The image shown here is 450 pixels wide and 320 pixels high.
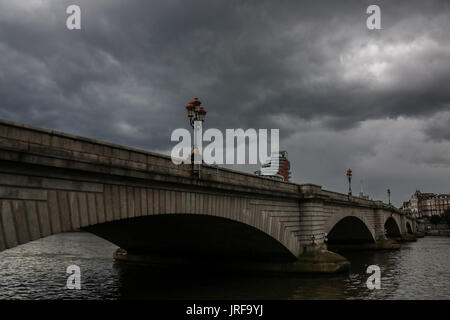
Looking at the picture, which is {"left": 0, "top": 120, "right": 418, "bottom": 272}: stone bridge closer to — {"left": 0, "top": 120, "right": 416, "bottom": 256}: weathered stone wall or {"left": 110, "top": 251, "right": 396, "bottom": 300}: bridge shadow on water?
{"left": 0, "top": 120, "right": 416, "bottom": 256}: weathered stone wall

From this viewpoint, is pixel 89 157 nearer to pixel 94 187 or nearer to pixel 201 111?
pixel 94 187

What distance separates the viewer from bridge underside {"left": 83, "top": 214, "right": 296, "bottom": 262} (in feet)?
74.6

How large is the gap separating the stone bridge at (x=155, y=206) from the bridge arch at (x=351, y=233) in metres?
11.6

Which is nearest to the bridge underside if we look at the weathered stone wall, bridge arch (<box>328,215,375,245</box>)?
the weathered stone wall

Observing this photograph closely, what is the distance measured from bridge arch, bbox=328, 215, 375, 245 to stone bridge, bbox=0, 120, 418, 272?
1156 centimetres

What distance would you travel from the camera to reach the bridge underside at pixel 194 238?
2275 cm

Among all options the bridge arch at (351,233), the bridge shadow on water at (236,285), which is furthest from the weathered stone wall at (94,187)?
the bridge arch at (351,233)

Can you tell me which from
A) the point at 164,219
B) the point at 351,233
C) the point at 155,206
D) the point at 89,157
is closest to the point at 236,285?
the point at 164,219

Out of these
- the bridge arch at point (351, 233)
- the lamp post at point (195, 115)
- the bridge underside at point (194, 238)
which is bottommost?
the bridge arch at point (351, 233)

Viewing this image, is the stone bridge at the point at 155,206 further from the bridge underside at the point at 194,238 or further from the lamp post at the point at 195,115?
the lamp post at the point at 195,115

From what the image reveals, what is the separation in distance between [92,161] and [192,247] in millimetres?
17536

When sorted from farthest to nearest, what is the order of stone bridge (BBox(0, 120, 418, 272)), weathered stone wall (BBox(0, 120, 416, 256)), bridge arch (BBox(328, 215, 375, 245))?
bridge arch (BBox(328, 215, 375, 245))
stone bridge (BBox(0, 120, 418, 272))
weathered stone wall (BBox(0, 120, 416, 256))

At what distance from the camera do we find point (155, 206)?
639 inches
